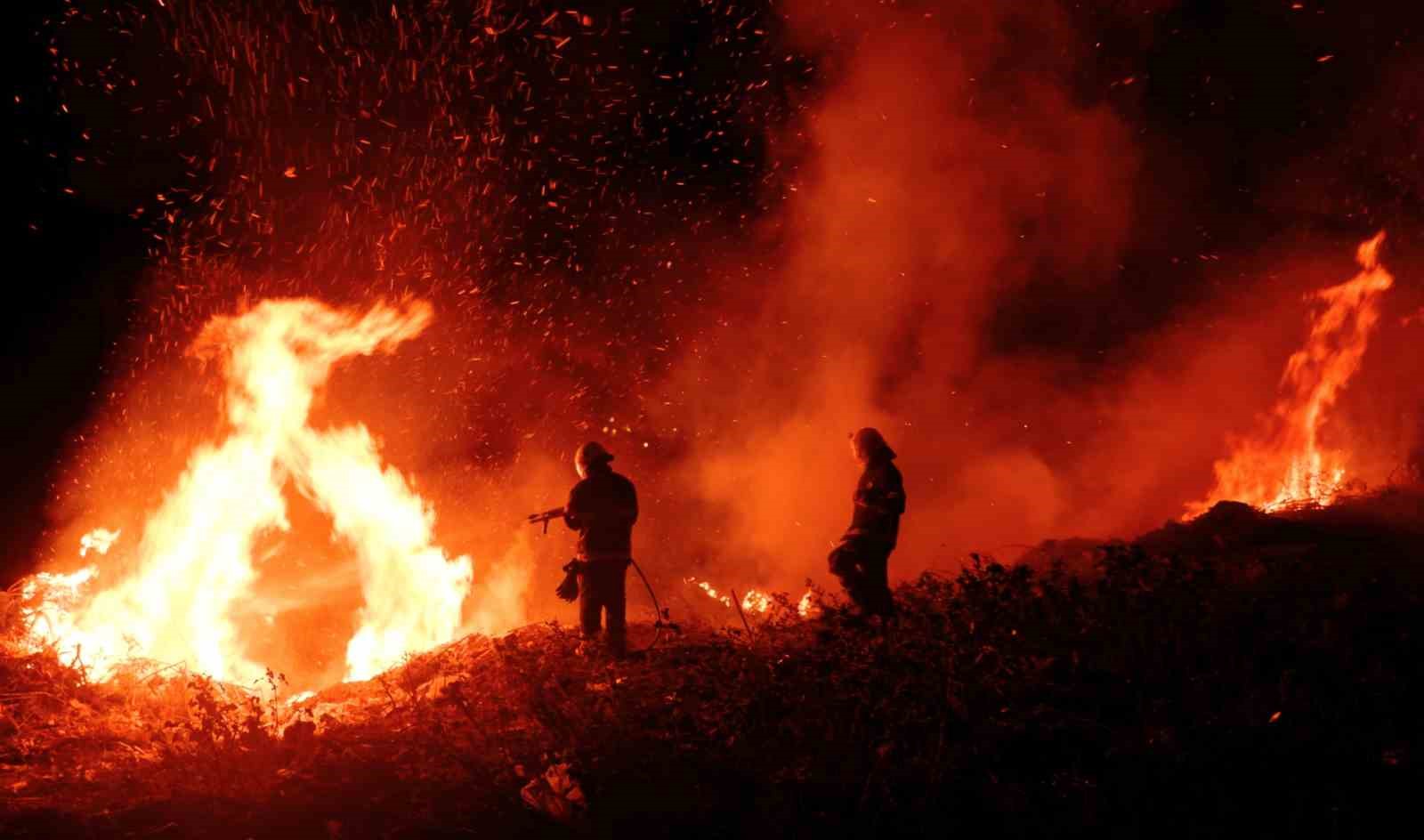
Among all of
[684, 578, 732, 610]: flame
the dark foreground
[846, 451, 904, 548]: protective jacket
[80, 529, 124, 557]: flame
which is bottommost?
the dark foreground

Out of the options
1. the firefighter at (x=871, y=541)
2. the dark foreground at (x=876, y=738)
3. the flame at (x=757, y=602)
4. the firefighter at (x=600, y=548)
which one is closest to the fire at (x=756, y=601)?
the flame at (x=757, y=602)

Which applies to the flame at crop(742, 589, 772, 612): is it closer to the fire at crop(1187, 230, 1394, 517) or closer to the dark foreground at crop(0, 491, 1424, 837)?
the dark foreground at crop(0, 491, 1424, 837)

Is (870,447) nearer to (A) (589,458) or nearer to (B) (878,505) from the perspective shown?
(B) (878,505)

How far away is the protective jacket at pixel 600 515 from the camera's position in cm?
688

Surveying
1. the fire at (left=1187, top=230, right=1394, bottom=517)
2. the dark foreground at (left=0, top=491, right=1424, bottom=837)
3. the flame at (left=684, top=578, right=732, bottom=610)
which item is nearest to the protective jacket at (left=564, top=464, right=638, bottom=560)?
the dark foreground at (left=0, top=491, right=1424, bottom=837)

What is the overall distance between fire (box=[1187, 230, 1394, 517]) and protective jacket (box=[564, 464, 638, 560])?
12.8m

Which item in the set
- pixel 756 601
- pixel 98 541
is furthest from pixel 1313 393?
pixel 98 541

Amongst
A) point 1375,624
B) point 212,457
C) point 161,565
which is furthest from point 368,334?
point 1375,624

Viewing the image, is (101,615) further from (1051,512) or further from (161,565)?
(1051,512)

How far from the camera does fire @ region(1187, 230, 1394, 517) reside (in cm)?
1538

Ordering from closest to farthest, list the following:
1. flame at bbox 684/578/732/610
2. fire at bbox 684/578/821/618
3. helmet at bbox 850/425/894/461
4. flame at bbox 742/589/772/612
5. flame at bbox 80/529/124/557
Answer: helmet at bbox 850/425/894/461, fire at bbox 684/578/821/618, flame at bbox 80/529/124/557, flame at bbox 742/589/772/612, flame at bbox 684/578/732/610

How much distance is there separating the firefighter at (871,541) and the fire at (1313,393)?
11270 mm

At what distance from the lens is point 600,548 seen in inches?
271

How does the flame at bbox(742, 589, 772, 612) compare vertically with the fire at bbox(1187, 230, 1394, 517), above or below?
below
